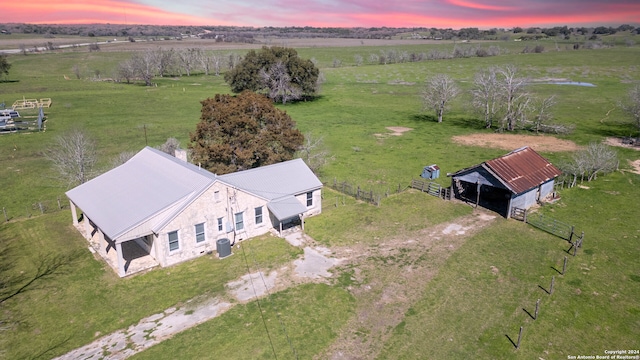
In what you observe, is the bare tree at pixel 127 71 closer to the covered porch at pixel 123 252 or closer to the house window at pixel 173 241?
the covered porch at pixel 123 252

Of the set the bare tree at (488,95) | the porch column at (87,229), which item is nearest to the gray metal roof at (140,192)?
the porch column at (87,229)

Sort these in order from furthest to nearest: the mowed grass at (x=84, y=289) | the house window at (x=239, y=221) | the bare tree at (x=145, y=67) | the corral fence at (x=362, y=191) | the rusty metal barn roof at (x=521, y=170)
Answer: the bare tree at (x=145, y=67), the corral fence at (x=362, y=191), the rusty metal barn roof at (x=521, y=170), the house window at (x=239, y=221), the mowed grass at (x=84, y=289)

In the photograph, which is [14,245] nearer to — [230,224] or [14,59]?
[230,224]

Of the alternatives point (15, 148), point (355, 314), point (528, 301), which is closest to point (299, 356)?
point (355, 314)

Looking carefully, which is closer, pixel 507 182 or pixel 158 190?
pixel 158 190

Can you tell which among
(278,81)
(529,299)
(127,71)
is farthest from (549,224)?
(127,71)

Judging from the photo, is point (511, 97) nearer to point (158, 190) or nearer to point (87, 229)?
point (158, 190)

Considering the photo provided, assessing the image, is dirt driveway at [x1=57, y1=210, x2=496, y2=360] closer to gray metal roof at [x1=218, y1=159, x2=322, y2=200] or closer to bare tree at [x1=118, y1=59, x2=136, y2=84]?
gray metal roof at [x1=218, y1=159, x2=322, y2=200]
